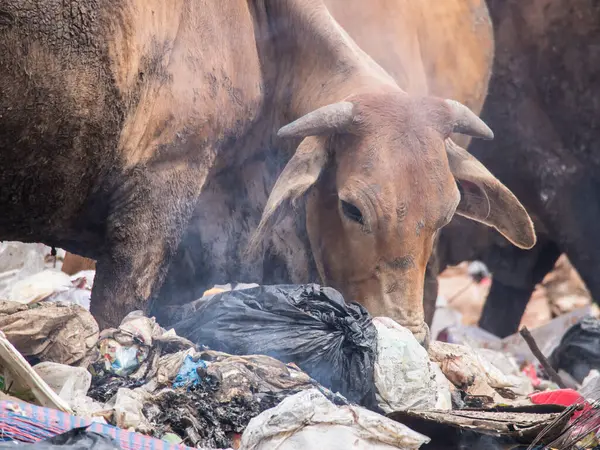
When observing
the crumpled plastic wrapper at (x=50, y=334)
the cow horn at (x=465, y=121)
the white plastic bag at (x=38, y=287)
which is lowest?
the white plastic bag at (x=38, y=287)

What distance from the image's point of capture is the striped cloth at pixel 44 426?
8.02 ft

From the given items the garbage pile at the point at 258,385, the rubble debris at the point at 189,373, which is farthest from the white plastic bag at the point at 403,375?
the rubble debris at the point at 189,373

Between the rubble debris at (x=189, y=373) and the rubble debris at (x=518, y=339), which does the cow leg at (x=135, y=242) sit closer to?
the rubble debris at (x=189, y=373)

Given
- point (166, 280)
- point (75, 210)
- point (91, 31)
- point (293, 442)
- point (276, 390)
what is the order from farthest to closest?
point (166, 280), point (75, 210), point (91, 31), point (276, 390), point (293, 442)

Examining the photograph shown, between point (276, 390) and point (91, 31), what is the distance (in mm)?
1539

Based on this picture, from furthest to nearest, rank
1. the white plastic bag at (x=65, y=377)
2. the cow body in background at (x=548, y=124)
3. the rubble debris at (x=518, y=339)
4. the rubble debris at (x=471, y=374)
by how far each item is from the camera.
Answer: the cow body in background at (x=548, y=124), the rubble debris at (x=518, y=339), the rubble debris at (x=471, y=374), the white plastic bag at (x=65, y=377)

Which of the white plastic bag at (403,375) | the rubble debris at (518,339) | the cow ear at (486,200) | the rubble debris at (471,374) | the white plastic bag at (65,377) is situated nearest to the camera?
the white plastic bag at (65,377)

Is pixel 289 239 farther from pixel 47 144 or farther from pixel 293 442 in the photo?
pixel 293 442

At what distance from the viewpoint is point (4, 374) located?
2.81 meters

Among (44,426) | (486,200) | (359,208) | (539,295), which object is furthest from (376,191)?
(539,295)

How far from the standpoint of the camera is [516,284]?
826 centimetres

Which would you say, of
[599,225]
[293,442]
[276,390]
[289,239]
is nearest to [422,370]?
[276,390]

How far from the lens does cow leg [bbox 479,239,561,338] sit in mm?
8172

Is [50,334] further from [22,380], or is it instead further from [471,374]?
[471,374]
